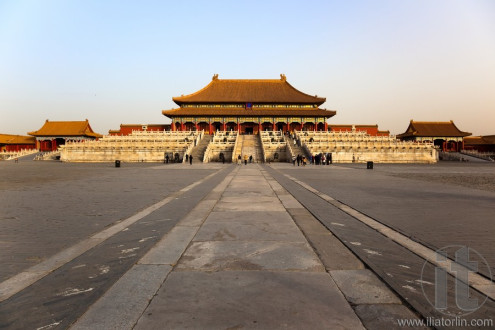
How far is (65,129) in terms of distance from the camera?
62.0 metres

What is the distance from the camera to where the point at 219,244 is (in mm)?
4148

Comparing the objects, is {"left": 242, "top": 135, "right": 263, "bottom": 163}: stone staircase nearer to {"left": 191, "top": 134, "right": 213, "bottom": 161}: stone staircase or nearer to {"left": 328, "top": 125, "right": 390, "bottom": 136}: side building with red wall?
{"left": 191, "top": 134, "right": 213, "bottom": 161}: stone staircase

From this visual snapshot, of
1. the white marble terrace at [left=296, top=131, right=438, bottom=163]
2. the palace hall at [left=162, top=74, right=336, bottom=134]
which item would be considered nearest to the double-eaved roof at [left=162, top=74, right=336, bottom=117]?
the palace hall at [left=162, top=74, right=336, bottom=134]

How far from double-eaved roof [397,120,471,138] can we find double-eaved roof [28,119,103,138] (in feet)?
200

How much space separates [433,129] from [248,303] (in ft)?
221

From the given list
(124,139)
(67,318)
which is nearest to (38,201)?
(67,318)

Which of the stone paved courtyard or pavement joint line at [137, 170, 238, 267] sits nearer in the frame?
the stone paved courtyard

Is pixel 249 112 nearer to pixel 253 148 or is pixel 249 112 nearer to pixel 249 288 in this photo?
pixel 253 148

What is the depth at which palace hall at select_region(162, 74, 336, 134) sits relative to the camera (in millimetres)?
54406

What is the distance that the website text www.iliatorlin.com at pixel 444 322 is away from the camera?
2291 millimetres

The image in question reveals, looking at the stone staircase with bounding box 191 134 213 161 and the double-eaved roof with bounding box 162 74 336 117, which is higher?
the double-eaved roof with bounding box 162 74 336 117

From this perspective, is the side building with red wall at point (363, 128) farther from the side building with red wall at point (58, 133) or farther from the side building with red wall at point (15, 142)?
the side building with red wall at point (15, 142)

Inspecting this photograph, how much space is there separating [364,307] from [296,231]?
2424mm

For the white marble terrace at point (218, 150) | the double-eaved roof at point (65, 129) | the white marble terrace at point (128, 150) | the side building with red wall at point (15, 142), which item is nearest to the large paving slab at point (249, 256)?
the white marble terrace at point (218, 150)
